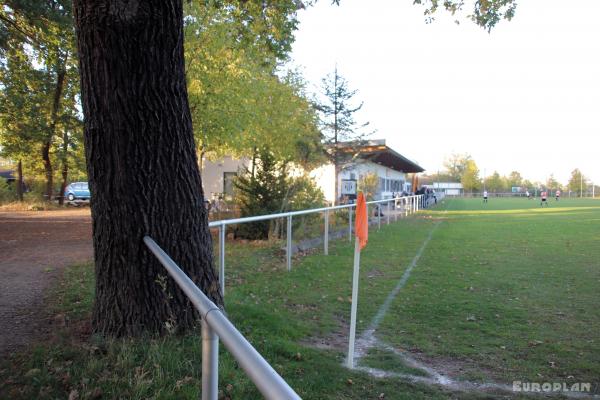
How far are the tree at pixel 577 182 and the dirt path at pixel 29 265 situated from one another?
366 ft

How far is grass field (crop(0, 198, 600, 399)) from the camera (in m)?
3.15

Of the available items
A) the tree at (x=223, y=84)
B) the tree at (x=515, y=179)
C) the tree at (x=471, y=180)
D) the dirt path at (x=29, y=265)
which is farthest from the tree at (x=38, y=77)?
the tree at (x=515, y=179)

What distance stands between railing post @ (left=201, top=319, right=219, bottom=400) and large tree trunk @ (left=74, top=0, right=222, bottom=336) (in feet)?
5.90

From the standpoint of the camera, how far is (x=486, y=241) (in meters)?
13.7

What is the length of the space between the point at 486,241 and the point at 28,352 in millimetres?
12894

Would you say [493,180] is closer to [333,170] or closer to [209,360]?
[333,170]

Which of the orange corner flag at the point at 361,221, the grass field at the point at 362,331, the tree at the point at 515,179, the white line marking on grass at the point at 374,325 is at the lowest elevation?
the white line marking on grass at the point at 374,325

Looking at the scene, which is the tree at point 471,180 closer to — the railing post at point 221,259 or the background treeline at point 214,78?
the background treeline at point 214,78

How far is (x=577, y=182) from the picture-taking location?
104000mm

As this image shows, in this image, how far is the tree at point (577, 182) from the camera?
335 ft

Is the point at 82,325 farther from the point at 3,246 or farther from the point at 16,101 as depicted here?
the point at 16,101

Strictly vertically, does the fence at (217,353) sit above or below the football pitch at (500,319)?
above

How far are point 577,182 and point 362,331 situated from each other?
117959 mm

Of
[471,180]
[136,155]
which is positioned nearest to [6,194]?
[136,155]
